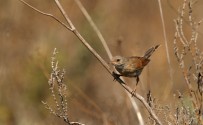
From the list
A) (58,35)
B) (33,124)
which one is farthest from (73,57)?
(33,124)

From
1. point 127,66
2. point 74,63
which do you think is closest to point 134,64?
point 127,66

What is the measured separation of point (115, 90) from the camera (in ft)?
23.5

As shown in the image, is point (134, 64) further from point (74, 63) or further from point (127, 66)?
point (74, 63)

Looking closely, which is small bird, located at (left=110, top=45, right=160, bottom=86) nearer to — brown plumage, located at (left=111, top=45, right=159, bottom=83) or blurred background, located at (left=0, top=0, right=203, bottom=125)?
brown plumage, located at (left=111, top=45, right=159, bottom=83)

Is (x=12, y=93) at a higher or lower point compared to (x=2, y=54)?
lower

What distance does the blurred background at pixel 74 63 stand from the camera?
5.58 metres

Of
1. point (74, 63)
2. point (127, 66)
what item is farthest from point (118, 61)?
point (74, 63)

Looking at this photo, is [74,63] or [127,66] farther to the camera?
[74,63]

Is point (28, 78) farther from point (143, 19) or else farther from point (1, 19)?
point (143, 19)

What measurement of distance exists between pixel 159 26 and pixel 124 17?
0.65 metres

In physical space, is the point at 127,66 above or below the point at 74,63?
below

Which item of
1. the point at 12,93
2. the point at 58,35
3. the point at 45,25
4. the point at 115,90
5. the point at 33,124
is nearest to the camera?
the point at 33,124

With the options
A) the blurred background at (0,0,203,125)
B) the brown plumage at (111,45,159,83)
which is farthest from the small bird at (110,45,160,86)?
the blurred background at (0,0,203,125)

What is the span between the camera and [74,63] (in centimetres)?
711
